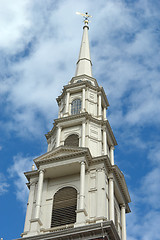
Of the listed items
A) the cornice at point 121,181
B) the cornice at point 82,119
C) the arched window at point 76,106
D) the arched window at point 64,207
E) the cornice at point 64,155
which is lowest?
the arched window at point 64,207

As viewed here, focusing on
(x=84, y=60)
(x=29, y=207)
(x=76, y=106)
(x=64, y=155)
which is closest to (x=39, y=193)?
(x=29, y=207)

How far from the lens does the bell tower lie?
42.8m

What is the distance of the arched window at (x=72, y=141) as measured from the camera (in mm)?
52656

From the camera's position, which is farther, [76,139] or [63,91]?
[63,91]

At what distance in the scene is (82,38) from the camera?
237 feet

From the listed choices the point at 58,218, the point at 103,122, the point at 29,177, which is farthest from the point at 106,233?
the point at 103,122

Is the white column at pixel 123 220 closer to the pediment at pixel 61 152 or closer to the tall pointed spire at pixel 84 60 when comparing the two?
the pediment at pixel 61 152

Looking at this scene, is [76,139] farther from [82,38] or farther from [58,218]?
[82,38]

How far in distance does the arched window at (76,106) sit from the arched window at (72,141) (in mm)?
4344

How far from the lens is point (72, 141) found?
174 feet

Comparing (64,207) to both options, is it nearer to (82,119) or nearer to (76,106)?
(82,119)

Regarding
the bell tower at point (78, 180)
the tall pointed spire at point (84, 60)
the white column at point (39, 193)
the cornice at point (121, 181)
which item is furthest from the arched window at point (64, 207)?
the tall pointed spire at point (84, 60)

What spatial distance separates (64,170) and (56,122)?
8335 mm

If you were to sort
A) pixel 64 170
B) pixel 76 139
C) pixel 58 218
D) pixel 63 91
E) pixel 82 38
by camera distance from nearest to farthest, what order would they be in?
pixel 58 218
pixel 64 170
pixel 76 139
pixel 63 91
pixel 82 38
